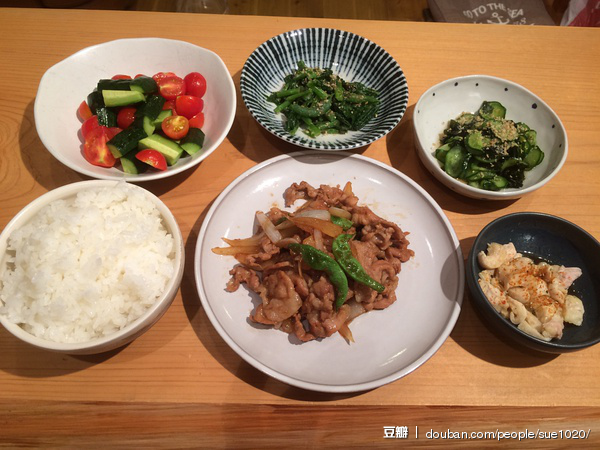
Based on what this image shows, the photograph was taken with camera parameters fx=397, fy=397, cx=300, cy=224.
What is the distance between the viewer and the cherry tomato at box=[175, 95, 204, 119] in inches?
86.5

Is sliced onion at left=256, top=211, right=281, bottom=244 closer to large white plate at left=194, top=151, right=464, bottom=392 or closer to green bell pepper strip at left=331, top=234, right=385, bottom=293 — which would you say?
large white plate at left=194, top=151, right=464, bottom=392

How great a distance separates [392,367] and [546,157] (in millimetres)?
1568

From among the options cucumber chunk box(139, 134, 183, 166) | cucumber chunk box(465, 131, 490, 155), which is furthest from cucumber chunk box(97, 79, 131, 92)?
cucumber chunk box(465, 131, 490, 155)

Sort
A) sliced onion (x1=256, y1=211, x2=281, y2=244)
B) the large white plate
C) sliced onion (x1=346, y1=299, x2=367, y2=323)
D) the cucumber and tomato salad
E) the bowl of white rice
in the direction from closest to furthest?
1. the bowl of white rice
2. the large white plate
3. sliced onion (x1=346, y1=299, x2=367, y2=323)
4. sliced onion (x1=256, y1=211, x2=281, y2=244)
5. the cucumber and tomato salad

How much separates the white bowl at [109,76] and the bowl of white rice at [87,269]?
0.90 feet

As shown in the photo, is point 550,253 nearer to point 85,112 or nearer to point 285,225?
point 285,225

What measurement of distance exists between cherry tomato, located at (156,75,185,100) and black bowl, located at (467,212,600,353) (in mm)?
1758

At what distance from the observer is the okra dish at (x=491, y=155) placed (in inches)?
→ 85.0

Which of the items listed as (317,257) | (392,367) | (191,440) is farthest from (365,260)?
(191,440)

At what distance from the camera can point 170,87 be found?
2.21 meters

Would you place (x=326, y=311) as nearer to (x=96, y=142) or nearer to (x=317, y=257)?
(x=317, y=257)

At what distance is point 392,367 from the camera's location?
1.65 metres

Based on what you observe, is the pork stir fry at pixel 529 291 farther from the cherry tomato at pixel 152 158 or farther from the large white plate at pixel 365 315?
the cherry tomato at pixel 152 158

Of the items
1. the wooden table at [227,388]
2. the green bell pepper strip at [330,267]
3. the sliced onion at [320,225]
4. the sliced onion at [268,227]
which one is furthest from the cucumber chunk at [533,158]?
the sliced onion at [268,227]
